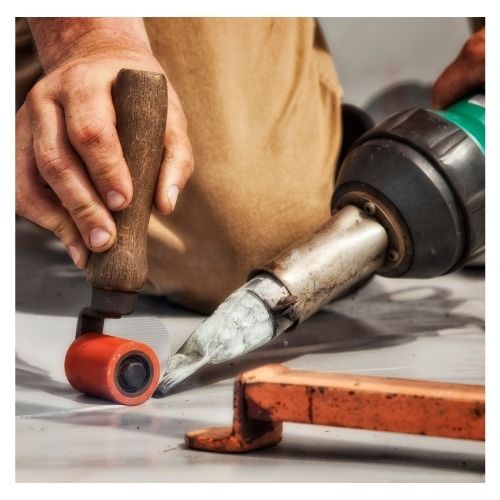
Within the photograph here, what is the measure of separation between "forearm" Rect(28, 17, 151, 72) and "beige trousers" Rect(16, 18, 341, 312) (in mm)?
219

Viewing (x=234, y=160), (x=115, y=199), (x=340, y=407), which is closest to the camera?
(x=340, y=407)

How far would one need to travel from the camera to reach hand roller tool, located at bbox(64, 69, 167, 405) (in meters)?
0.78

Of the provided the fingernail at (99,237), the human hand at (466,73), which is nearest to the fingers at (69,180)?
the fingernail at (99,237)

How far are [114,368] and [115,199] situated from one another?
14 cm

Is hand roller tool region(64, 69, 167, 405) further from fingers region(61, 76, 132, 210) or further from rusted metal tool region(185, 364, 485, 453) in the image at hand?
rusted metal tool region(185, 364, 485, 453)

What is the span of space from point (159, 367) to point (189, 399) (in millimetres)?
42

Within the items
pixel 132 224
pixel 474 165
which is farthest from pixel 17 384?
pixel 474 165

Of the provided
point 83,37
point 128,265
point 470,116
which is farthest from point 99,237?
point 470,116

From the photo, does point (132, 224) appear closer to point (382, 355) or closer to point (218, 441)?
point (218, 441)

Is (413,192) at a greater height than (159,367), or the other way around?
(413,192)

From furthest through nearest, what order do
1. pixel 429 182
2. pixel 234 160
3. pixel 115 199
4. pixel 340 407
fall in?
pixel 234 160
pixel 429 182
pixel 115 199
pixel 340 407

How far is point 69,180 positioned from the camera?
31.3 inches

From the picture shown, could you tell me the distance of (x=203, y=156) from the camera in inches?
45.7

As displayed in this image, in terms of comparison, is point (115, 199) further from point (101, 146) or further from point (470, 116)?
point (470, 116)
